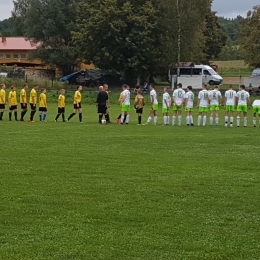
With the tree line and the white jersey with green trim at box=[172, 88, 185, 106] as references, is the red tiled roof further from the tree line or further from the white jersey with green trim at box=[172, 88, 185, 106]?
the white jersey with green trim at box=[172, 88, 185, 106]

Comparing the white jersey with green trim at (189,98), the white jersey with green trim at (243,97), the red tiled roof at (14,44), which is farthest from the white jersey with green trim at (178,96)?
the red tiled roof at (14,44)

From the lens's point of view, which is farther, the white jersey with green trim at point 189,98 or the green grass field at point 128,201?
the white jersey with green trim at point 189,98

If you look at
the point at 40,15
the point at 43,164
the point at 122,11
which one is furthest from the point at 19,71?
the point at 43,164

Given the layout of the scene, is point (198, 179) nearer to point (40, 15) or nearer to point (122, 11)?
point (122, 11)

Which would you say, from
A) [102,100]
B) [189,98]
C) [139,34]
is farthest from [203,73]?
[102,100]

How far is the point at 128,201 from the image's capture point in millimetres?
10289

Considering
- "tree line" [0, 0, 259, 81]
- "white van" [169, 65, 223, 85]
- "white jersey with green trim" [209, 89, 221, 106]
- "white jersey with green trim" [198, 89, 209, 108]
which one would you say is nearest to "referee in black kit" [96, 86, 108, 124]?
"white jersey with green trim" [198, 89, 209, 108]

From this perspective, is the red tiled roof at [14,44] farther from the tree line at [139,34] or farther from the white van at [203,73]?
the white van at [203,73]

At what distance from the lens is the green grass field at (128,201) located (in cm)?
766

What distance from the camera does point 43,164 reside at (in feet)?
47.8

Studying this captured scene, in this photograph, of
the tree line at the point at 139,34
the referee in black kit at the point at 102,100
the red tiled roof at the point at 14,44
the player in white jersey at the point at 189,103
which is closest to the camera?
the referee in black kit at the point at 102,100

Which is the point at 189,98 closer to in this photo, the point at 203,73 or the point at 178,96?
the point at 178,96

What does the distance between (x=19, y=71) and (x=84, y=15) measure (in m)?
10.1

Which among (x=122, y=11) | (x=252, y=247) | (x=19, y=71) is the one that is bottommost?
(x=252, y=247)
